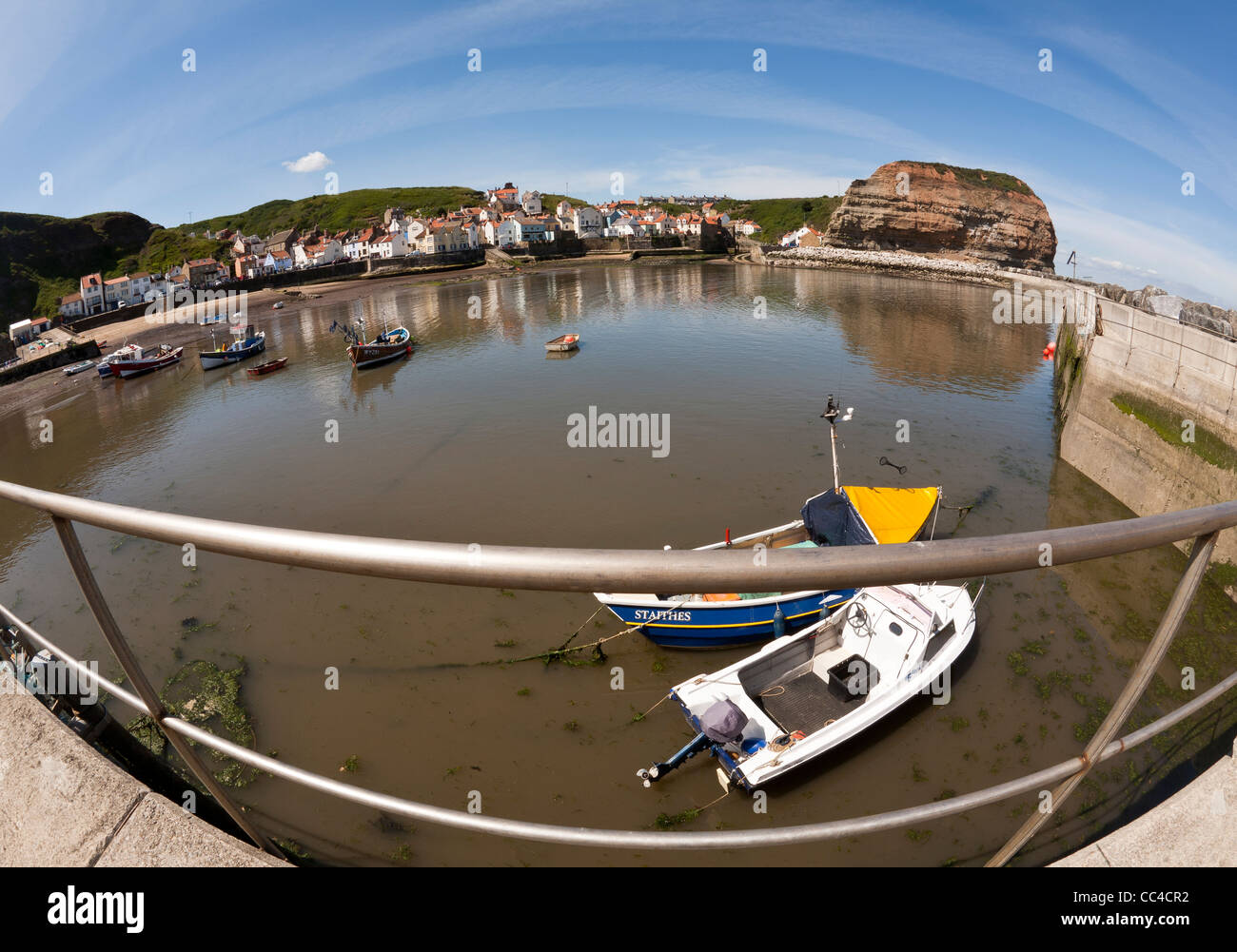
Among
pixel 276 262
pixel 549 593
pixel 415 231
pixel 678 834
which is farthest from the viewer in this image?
pixel 415 231

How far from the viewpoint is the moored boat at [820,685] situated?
6.52 m

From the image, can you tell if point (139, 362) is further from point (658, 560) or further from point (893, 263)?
point (893, 263)

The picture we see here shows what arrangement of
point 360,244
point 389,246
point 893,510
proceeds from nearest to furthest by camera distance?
1. point 893,510
2. point 389,246
3. point 360,244

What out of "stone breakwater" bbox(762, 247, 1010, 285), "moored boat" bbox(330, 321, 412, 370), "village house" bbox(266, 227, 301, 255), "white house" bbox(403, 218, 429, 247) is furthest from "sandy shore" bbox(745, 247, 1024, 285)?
"village house" bbox(266, 227, 301, 255)

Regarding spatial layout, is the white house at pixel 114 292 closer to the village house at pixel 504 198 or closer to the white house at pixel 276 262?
the white house at pixel 276 262

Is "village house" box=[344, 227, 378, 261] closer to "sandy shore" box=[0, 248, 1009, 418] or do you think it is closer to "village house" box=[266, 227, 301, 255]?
"village house" box=[266, 227, 301, 255]

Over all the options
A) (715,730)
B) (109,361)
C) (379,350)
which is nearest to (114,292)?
(109,361)

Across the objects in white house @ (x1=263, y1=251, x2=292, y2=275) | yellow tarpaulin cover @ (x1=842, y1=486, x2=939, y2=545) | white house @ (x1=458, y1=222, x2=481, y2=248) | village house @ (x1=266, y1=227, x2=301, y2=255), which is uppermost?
village house @ (x1=266, y1=227, x2=301, y2=255)

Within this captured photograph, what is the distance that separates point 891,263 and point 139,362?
76.8 metres

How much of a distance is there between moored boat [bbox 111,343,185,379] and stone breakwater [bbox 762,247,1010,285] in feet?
228

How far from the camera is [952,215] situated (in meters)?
77.4

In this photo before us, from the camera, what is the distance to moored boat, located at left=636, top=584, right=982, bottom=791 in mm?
6516

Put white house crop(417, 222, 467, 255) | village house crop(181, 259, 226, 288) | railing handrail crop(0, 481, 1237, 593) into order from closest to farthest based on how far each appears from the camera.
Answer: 1. railing handrail crop(0, 481, 1237, 593)
2. village house crop(181, 259, 226, 288)
3. white house crop(417, 222, 467, 255)
